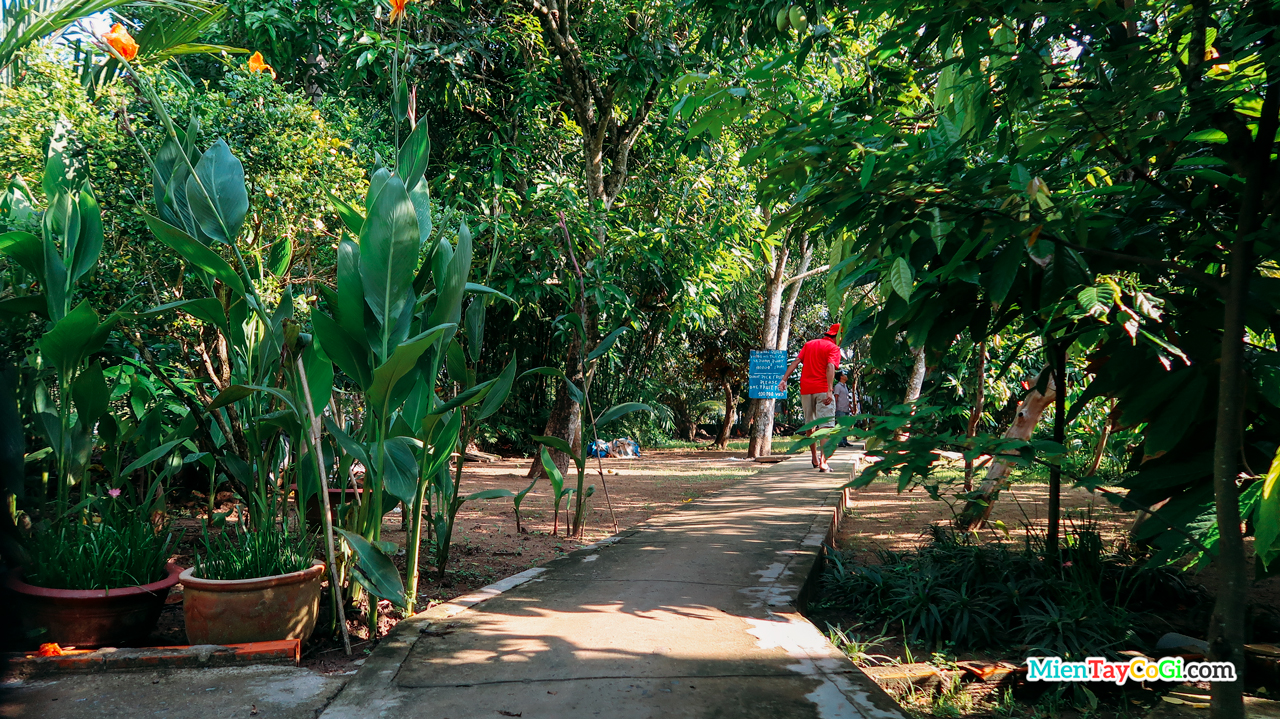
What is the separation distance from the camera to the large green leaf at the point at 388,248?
275 centimetres

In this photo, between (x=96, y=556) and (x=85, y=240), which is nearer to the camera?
(x=96, y=556)

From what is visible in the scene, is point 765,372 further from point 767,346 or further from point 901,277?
point 901,277

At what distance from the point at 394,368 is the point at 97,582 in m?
1.41

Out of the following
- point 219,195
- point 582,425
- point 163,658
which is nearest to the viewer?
point 163,658

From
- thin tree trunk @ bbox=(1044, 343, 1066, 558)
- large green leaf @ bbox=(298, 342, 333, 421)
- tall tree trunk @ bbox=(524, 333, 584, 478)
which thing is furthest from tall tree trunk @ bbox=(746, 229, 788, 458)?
large green leaf @ bbox=(298, 342, 333, 421)

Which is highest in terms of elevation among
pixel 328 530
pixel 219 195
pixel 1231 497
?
pixel 219 195

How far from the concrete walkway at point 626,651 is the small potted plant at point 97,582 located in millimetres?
967

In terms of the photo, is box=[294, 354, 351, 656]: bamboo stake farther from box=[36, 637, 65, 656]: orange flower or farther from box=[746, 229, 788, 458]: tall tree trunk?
box=[746, 229, 788, 458]: tall tree trunk

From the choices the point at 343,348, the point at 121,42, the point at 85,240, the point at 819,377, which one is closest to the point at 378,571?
the point at 343,348

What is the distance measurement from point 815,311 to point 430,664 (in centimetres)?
1953

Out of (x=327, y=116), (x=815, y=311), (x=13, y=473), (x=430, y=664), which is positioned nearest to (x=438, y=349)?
(x=430, y=664)

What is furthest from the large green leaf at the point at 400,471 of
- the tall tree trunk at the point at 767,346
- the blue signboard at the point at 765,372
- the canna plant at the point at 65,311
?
the tall tree trunk at the point at 767,346

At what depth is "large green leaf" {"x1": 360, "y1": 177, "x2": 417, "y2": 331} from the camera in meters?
2.75

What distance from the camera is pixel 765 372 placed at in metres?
11.5
